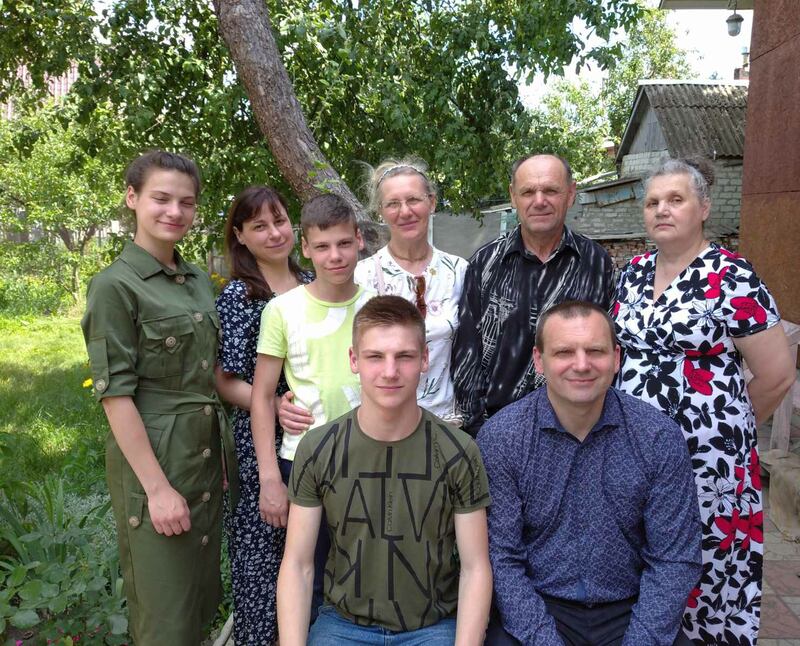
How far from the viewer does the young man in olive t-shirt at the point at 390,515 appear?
2.04m

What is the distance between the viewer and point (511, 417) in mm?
2205

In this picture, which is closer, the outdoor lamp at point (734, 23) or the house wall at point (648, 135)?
the outdoor lamp at point (734, 23)

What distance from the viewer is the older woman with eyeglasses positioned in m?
2.52

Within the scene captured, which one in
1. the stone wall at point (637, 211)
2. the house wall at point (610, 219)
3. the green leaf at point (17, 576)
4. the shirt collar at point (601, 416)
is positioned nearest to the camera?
the shirt collar at point (601, 416)

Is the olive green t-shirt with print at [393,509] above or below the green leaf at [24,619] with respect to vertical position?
above

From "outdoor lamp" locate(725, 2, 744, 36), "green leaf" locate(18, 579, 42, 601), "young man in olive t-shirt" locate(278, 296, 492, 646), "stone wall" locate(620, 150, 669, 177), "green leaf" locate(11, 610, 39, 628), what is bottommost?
"green leaf" locate(11, 610, 39, 628)

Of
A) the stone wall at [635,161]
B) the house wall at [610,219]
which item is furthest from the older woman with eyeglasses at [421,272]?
the stone wall at [635,161]

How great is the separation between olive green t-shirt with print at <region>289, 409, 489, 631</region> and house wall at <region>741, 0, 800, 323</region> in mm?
4427

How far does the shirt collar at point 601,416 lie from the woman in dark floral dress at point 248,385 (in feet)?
3.00

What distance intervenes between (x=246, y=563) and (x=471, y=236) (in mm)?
16250

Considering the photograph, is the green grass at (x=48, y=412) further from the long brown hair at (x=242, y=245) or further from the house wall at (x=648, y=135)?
the house wall at (x=648, y=135)

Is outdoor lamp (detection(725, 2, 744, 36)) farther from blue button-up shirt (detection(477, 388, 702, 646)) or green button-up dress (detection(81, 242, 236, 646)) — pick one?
green button-up dress (detection(81, 242, 236, 646))

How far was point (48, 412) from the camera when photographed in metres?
6.57

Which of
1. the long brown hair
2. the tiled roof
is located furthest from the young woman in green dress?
the tiled roof
